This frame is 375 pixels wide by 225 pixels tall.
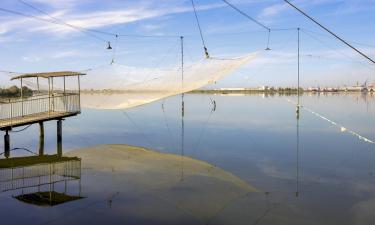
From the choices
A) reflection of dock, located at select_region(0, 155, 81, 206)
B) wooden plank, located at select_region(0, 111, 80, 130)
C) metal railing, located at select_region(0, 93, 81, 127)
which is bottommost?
reflection of dock, located at select_region(0, 155, 81, 206)

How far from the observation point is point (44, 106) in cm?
2212

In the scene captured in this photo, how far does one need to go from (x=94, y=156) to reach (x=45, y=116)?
5.19m

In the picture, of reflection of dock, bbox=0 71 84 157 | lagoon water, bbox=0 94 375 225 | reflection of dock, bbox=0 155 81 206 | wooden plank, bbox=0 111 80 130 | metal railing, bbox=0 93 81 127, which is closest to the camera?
lagoon water, bbox=0 94 375 225

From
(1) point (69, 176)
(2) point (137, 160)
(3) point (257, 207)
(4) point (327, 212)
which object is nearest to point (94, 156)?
(2) point (137, 160)

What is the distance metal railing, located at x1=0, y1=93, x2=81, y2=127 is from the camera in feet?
68.2

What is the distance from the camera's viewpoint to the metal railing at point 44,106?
68.2 ft

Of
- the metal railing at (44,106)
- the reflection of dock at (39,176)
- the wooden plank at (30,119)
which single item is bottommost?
the reflection of dock at (39,176)

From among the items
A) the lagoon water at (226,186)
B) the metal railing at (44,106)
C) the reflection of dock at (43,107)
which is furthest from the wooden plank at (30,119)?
the lagoon water at (226,186)

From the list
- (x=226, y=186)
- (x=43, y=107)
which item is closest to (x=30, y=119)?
(x=43, y=107)

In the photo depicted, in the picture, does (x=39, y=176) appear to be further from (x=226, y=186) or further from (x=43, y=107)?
(x=43, y=107)

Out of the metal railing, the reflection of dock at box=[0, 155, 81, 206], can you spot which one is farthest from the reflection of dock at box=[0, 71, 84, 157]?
the reflection of dock at box=[0, 155, 81, 206]

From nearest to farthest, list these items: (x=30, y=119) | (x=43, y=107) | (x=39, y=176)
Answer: (x=39, y=176)
(x=30, y=119)
(x=43, y=107)

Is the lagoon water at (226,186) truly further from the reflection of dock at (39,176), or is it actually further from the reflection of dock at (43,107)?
the reflection of dock at (43,107)

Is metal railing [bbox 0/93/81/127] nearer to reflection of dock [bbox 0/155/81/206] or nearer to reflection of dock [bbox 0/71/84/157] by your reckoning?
reflection of dock [bbox 0/71/84/157]
